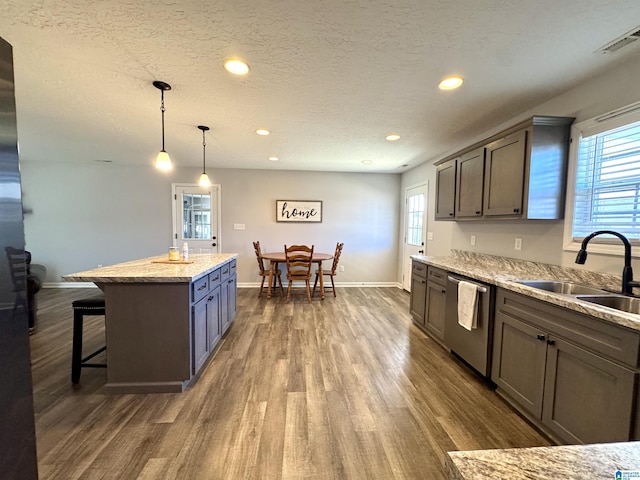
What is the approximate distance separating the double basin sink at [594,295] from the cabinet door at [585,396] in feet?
1.22

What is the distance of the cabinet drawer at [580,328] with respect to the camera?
3.93ft

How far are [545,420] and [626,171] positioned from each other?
170 centimetres

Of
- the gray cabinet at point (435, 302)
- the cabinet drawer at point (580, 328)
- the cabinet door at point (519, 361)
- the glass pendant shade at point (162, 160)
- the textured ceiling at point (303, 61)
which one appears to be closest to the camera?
the cabinet drawer at point (580, 328)

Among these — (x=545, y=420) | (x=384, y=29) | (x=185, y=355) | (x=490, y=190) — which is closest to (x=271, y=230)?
(x=185, y=355)

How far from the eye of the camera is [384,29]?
4.83 feet

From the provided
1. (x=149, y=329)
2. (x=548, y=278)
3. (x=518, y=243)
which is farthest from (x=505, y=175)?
(x=149, y=329)

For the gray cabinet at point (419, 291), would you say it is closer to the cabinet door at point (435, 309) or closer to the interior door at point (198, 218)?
the cabinet door at point (435, 309)

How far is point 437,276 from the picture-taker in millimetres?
2863

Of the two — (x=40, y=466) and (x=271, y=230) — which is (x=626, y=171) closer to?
(x=40, y=466)

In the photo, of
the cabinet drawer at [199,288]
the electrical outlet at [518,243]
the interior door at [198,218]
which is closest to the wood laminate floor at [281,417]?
the cabinet drawer at [199,288]

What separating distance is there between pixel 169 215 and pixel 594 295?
5877 millimetres

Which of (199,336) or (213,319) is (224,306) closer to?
(213,319)

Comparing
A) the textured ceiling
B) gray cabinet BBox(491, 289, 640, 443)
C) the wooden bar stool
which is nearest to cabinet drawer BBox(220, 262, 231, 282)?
the wooden bar stool

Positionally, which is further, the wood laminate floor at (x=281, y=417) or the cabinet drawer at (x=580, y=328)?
the wood laminate floor at (x=281, y=417)
